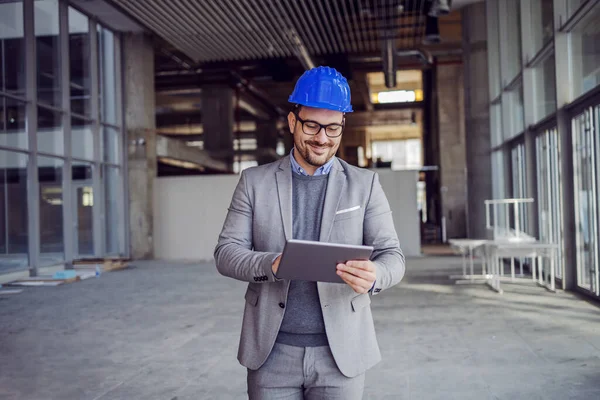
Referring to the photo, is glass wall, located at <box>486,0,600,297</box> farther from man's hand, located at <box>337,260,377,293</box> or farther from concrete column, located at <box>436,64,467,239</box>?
concrete column, located at <box>436,64,467,239</box>

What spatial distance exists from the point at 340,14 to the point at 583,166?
702 cm

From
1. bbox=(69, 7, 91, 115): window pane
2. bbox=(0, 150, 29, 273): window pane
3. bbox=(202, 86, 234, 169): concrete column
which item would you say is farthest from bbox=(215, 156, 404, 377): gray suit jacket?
bbox=(202, 86, 234, 169): concrete column

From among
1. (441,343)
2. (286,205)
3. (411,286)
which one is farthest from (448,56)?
(286,205)

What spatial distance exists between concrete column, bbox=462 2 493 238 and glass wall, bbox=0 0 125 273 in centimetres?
866

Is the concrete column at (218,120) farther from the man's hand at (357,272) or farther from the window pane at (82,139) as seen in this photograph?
the man's hand at (357,272)

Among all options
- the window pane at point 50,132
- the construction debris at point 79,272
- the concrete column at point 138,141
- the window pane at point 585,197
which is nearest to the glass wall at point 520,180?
the window pane at point 585,197

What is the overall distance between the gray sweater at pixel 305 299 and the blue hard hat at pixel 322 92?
22 cm

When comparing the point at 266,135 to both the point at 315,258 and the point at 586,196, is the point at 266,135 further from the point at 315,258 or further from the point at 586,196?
the point at 315,258

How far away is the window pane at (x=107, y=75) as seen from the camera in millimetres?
15055

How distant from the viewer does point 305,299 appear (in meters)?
1.67

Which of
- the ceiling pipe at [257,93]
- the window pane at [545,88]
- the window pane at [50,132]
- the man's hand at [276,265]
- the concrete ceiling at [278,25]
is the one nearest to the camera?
the man's hand at [276,265]

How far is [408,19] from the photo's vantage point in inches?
593

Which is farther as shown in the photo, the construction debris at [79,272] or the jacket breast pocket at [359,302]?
the construction debris at [79,272]

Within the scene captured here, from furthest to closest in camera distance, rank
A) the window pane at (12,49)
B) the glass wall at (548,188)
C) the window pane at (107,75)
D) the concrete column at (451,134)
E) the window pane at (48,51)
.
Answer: the concrete column at (451,134), the window pane at (107,75), the window pane at (48,51), the window pane at (12,49), the glass wall at (548,188)
